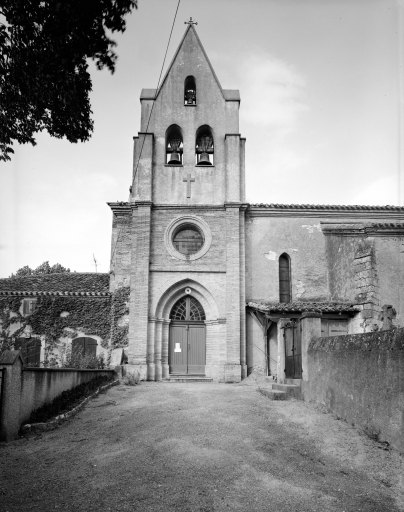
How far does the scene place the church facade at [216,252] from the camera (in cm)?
1755

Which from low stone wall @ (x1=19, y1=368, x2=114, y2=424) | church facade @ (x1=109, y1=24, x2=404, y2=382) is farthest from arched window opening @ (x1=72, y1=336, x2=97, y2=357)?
low stone wall @ (x1=19, y1=368, x2=114, y2=424)

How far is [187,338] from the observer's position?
1888cm

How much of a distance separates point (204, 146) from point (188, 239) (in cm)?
439

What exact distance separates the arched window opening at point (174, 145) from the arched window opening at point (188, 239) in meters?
2.97

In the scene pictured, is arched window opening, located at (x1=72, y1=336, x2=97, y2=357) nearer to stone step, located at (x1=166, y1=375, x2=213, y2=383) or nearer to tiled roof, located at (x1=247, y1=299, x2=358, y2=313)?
stone step, located at (x1=166, y1=375, x2=213, y2=383)

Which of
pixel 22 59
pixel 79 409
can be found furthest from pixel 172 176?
pixel 22 59

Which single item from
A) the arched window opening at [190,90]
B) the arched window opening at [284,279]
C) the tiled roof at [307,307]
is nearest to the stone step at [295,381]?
the tiled roof at [307,307]

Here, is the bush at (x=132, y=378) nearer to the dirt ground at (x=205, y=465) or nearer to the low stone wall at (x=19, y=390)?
the low stone wall at (x=19, y=390)

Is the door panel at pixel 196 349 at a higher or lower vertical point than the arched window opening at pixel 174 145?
lower

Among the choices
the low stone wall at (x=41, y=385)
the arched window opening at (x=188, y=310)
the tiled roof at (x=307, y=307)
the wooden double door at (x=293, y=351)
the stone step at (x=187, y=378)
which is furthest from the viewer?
the arched window opening at (x=188, y=310)

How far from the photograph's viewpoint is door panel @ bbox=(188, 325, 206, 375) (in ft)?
60.8

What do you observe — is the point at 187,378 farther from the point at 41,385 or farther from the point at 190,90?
the point at 190,90

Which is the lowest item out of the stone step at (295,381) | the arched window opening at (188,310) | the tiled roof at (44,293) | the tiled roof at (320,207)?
the stone step at (295,381)

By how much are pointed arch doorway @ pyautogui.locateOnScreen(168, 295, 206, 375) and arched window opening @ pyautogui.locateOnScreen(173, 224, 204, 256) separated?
6.71 ft
